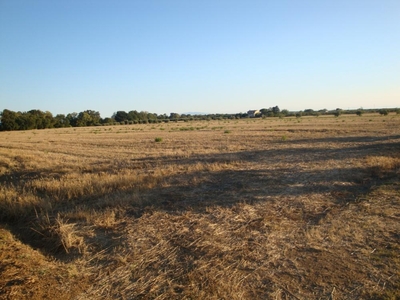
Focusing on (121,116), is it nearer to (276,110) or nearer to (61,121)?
(61,121)

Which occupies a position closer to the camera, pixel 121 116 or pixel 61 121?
pixel 61 121

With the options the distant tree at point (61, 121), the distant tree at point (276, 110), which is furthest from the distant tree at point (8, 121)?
the distant tree at point (276, 110)

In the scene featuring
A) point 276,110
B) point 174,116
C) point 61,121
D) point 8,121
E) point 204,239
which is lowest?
point 204,239

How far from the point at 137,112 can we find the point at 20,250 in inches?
5061

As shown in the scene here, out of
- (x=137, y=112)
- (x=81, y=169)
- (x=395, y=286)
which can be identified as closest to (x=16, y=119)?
(x=137, y=112)

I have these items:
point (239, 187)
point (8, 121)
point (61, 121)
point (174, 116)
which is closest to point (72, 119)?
point (61, 121)

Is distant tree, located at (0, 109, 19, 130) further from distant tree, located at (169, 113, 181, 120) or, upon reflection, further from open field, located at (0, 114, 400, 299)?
open field, located at (0, 114, 400, 299)

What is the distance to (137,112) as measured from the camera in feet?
423

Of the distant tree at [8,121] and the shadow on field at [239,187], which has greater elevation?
the distant tree at [8,121]

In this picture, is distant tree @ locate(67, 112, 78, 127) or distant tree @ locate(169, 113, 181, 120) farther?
distant tree @ locate(169, 113, 181, 120)

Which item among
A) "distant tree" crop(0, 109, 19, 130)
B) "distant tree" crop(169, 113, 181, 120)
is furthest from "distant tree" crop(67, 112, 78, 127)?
"distant tree" crop(169, 113, 181, 120)

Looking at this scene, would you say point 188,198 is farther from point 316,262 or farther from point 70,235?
point 316,262

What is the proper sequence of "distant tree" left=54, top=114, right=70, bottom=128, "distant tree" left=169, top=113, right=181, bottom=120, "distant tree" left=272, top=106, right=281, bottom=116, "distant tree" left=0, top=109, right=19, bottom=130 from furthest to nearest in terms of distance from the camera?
"distant tree" left=169, top=113, right=181, bottom=120, "distant tree" left=272, top=106, right=281, bottom=116, "distant tree" left=54, top=114, right=70, bottom=128, "distant tree" left=0, top=109, right=19, bottom=130

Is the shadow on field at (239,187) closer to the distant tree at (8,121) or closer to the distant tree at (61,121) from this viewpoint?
the distant tree at (8,121)
